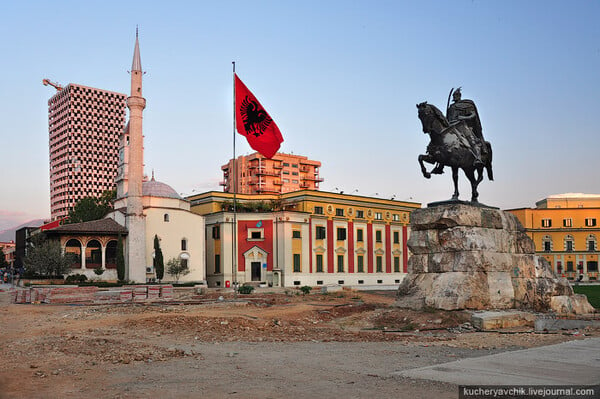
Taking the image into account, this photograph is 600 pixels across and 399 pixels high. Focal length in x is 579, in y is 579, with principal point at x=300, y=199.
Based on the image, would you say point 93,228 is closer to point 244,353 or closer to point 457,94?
point 457,94

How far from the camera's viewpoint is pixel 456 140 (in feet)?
64.2

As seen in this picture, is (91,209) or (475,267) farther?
(91,209)

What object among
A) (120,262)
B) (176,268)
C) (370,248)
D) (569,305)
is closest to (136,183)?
(120,262)

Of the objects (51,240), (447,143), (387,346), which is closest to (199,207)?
(51,240)

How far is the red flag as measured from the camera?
94.6 feet

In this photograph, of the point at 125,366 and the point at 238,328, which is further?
the point at 238,328

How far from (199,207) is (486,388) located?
58.8 meters

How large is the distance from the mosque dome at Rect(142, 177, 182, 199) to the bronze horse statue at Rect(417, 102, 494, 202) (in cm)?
4014

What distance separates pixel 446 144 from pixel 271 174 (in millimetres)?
105625

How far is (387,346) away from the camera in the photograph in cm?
1277

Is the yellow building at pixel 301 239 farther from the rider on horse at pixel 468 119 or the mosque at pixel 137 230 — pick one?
the rider on horse at pixel 468 119

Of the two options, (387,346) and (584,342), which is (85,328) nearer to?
(387,346)

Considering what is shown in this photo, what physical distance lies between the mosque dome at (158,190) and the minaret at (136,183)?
13.3 ft

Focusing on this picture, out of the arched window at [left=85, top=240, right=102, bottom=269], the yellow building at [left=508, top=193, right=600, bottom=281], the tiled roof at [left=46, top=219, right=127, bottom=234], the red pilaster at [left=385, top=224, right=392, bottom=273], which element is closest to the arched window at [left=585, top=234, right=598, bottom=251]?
the yellow building at [left=508, top=193, right=600, bottom=281]
